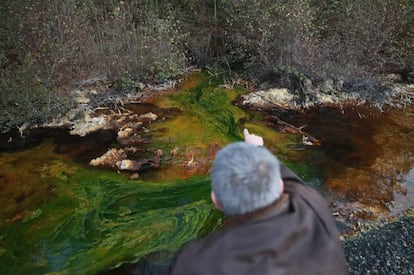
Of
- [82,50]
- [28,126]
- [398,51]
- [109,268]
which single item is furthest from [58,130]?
[398,51]

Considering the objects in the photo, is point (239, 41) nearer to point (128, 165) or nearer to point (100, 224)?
point (128, 165)

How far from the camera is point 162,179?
17.7 ft

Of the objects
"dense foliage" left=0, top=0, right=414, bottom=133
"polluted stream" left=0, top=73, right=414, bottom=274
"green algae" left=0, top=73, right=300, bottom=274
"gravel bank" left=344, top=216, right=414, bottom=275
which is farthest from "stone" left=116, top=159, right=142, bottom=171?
"gravel bank" left=344, top=216, right=414, bottom=275

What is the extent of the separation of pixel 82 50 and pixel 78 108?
106 cm

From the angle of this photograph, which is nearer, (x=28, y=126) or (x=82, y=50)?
(x=28, y=126)

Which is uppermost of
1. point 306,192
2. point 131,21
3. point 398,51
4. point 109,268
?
point 306,192

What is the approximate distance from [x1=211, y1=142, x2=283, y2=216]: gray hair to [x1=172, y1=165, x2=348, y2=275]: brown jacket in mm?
40

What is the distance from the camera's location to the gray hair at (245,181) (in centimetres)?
149

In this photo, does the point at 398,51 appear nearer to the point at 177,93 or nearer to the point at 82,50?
the point at 177,93

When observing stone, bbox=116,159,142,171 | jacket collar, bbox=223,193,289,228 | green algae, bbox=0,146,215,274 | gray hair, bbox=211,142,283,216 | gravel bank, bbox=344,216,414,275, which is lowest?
green algae, bbox=0,146,215,274

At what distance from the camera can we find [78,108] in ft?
23.9

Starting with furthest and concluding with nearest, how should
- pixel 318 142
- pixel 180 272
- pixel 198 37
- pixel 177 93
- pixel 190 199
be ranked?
1. pixel 198 37
2. pixel 177 93
3. pixel 318 142
4. pixel 190 199
5. pixel 180 272

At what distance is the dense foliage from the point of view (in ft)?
23.5

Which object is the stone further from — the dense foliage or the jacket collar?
the jacket collar
